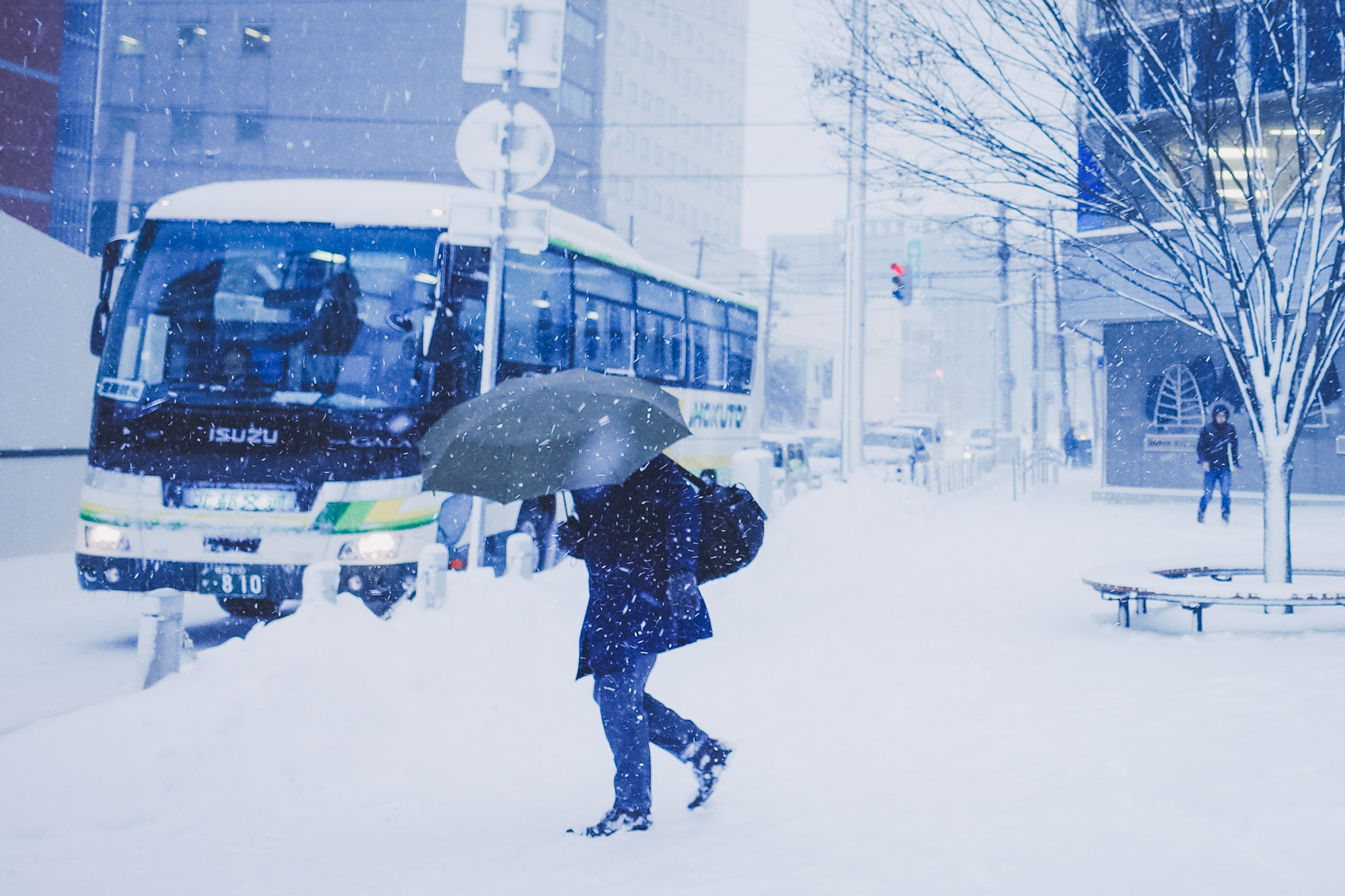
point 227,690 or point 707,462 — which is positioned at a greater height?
point 707,462

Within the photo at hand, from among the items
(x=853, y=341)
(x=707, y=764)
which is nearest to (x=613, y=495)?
(x=707, y=764)

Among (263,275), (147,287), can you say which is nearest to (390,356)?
(263,275)

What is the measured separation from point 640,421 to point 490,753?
230 centimetres

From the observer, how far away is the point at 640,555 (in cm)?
382

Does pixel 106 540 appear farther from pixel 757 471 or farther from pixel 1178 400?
pixel 1178 400

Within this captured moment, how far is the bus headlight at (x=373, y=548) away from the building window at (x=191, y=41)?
4049cm

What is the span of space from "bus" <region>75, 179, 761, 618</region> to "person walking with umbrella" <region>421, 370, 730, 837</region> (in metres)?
3.67

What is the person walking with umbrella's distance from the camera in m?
3.62

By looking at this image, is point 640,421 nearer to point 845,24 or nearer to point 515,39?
point 515,39

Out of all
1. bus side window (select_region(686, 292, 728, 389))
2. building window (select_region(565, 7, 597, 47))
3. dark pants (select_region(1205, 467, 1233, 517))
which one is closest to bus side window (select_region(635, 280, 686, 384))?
bus side window (select_region(686, 292, 728, 389))

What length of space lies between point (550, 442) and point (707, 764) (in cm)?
152

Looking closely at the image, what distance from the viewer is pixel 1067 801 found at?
4.18 metres

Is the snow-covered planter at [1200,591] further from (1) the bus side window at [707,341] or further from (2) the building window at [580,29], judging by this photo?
(2) the building window at [580,29]

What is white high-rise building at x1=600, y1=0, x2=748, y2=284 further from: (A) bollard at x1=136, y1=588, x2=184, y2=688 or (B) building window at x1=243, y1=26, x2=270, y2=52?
(A) bollard at x1=136, y1=588, x2=184, y2=688
